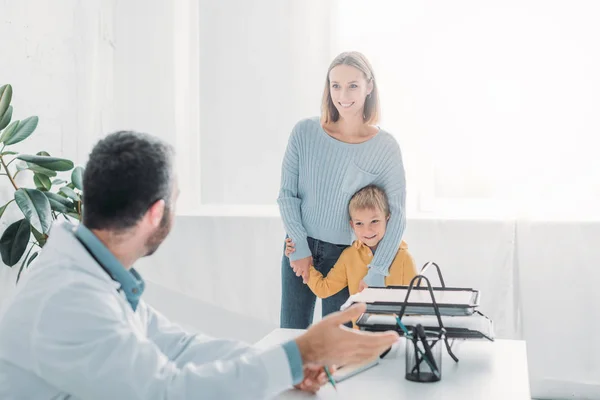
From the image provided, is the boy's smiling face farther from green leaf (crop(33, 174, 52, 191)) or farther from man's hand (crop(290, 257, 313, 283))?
green leaf (crop(33, 174, 52, 191))

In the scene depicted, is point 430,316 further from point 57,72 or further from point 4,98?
point 57,72

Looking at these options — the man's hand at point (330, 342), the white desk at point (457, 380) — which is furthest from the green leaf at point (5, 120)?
the man's hand at point (330, 342)

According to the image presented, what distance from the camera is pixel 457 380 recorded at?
1484 mm

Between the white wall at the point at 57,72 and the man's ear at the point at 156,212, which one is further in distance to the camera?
the white wall at the point at 57,72

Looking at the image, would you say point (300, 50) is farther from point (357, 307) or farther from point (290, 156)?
point (357, 307)

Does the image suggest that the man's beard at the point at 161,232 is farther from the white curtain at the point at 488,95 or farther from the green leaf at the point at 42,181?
the white curtain at the point at 488,95

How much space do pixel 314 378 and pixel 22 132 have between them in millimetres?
1880

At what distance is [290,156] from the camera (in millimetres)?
2631

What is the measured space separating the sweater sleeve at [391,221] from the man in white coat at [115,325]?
124cm

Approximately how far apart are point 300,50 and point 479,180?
1.07 m

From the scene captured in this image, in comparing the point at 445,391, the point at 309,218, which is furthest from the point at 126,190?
the point at 309,218

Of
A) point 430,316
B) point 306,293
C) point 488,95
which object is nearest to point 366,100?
point 306,293

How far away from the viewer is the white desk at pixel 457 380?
1388mm

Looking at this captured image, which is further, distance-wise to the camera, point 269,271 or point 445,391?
point 269,271
